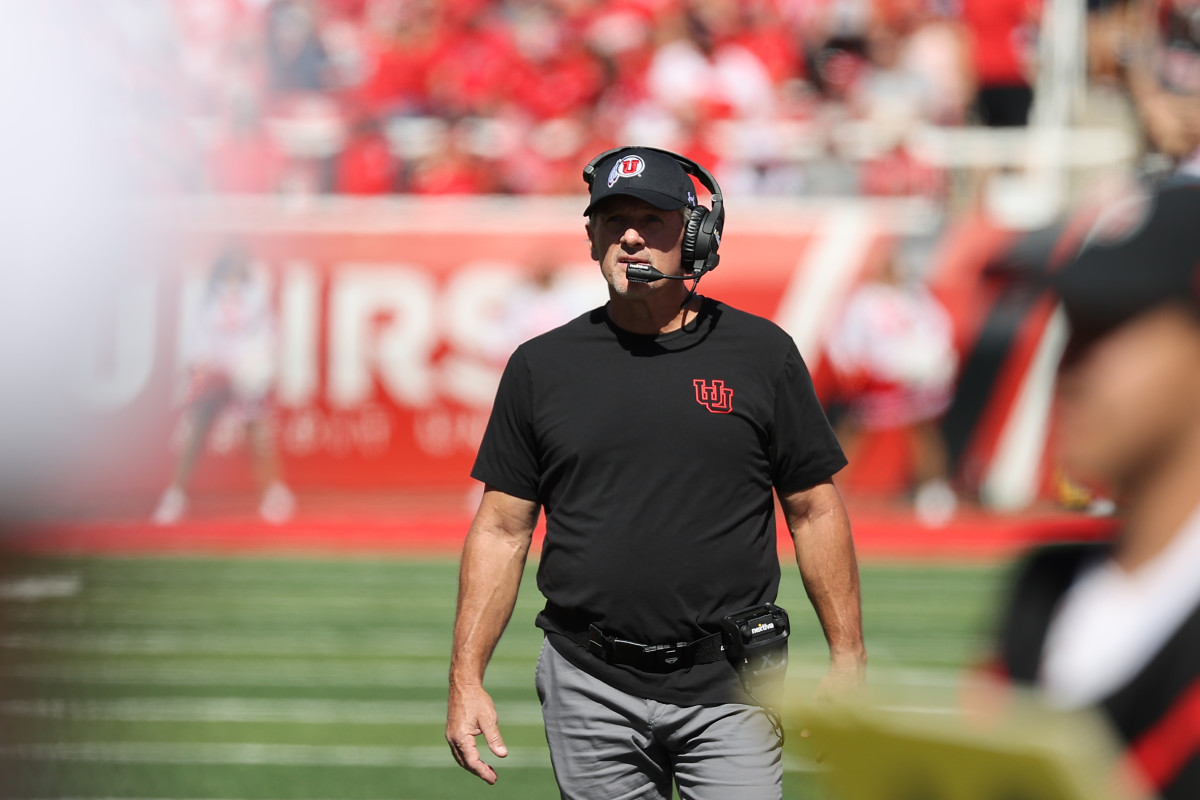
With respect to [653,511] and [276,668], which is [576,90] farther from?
[653,511]

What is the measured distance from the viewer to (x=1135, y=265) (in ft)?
4.73

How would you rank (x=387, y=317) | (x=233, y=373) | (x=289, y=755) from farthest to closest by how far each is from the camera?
(x=387, y=317), (x=233, y=373), (x=289, y=755)

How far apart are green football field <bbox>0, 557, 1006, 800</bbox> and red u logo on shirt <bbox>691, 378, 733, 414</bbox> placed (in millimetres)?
801

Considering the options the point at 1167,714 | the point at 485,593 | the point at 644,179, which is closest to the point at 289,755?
the point at 485,593

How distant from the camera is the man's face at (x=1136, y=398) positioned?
1.42 metres

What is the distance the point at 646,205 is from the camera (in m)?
3.58

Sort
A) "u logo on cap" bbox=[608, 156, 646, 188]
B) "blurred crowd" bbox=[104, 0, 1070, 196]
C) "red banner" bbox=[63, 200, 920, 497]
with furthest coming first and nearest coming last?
"blurred crowd" bbox=[104, 0, 1070, 196], "red banner" bbox=[63, 200, 920, 497], "u logo on cap" bbox=[608, 156, 646, 188]

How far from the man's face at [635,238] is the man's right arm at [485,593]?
0.57 metres

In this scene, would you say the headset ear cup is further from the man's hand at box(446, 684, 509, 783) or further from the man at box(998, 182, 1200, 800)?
the man at box(998, 182, 1200, 800)

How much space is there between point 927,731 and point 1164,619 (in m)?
0.34

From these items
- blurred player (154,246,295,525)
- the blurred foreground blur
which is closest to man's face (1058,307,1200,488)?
the blurred foreground blur

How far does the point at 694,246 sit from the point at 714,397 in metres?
0.35

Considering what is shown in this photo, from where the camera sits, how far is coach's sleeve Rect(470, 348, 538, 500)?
3.67m

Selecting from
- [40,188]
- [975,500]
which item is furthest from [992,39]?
[40,188]
